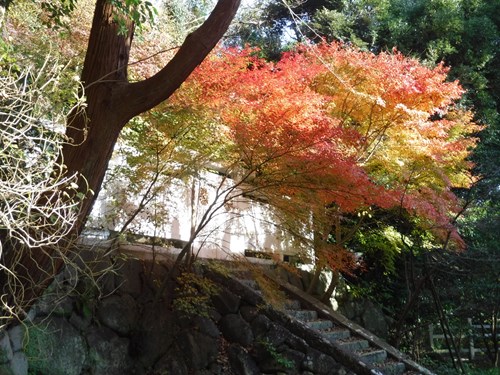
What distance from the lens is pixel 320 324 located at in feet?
24.3

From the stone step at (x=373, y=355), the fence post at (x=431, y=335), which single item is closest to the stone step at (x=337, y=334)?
the stone step at (x=373, y=355)

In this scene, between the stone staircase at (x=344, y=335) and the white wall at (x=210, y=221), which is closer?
the white wall at (x=210, y=221)

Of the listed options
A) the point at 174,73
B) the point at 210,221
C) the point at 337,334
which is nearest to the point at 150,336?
the point at 210,221

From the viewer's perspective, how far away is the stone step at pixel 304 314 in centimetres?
742

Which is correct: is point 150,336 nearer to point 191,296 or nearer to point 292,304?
point 191,296

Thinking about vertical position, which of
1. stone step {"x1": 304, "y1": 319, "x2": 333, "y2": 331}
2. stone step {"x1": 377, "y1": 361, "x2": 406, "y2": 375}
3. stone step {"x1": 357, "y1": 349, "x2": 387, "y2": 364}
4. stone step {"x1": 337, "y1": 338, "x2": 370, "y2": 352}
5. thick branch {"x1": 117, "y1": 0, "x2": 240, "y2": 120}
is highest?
thick branch {"x1": 117, "y1": 0, "x2": 240, "y2": 120}

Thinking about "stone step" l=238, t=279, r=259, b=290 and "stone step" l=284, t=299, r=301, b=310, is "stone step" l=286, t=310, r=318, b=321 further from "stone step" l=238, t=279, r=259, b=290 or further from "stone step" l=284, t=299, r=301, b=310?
"stone step" l=238, t=279, r=259, b=290

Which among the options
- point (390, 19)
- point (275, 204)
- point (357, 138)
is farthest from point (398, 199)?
point (390, 19)

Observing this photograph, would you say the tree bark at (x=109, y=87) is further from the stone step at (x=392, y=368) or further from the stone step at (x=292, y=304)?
the stone step at (x=392, y=368)

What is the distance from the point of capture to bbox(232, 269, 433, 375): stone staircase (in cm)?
675

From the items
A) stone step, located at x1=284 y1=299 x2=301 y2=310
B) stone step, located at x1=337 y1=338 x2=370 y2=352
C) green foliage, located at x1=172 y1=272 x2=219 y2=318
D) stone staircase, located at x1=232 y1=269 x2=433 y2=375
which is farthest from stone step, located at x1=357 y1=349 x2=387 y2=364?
green foliage, located at x1=172 y1=272 x2=219 y2=318

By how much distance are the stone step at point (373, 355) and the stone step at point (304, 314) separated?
88 centimetres

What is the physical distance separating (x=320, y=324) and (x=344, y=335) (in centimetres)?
37

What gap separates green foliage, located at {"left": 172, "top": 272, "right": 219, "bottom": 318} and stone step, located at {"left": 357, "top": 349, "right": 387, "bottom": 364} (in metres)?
2.17
